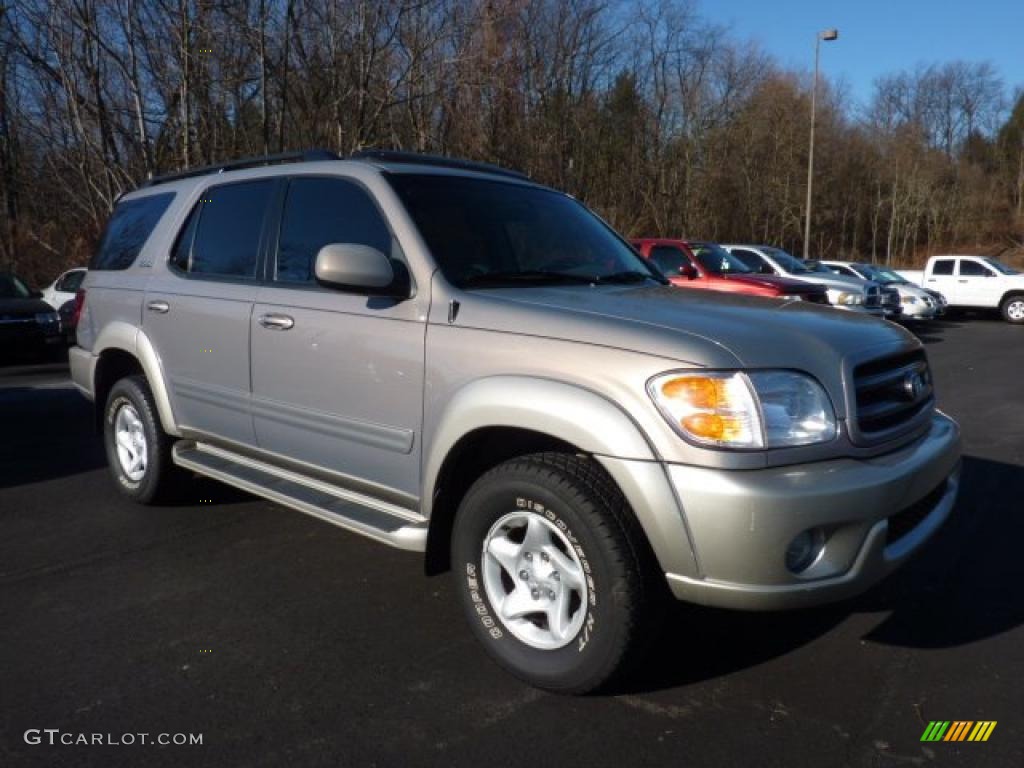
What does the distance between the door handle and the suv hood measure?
3.18ft

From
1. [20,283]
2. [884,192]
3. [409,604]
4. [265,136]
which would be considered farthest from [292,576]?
[884,192]

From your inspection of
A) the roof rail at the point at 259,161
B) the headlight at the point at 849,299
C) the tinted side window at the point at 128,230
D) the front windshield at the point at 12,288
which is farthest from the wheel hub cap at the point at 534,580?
the headlight at the point at 849,299

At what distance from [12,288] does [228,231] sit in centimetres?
1092

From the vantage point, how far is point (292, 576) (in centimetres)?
404

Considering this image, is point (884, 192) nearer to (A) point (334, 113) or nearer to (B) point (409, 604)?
(A) point (334, 113)

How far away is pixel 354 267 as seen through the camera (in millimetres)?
3213

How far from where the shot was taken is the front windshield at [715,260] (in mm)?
14008

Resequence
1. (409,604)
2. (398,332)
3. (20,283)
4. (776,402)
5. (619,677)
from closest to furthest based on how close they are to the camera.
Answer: (776,402), (619,677), (398,332), (409,604), (20,283)

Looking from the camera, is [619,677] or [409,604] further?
[409,604]

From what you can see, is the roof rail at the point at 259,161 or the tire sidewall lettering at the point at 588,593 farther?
the roof rail at the point at 259,161

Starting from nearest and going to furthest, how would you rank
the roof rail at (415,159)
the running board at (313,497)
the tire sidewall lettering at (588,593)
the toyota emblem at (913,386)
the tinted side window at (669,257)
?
the tire sidewall lettering at (588,593) → the toyota emblem at (913,386) → the running board at (313,497) → the roof rail at (415,159) → the tinted side window at (669,257)

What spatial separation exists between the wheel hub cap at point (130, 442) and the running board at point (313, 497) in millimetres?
489

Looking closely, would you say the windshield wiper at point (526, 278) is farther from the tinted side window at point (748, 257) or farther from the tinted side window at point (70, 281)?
the tinted side window at point (748, 257)

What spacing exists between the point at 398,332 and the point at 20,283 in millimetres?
12582
